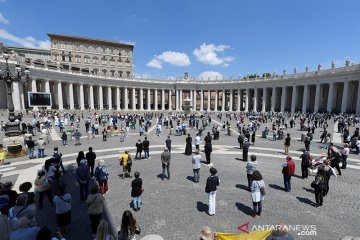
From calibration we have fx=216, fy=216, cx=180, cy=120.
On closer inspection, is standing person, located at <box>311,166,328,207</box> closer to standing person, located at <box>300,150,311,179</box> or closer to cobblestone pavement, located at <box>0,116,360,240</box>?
cobblestone pavement, located at <box>0,116,360,240</box>

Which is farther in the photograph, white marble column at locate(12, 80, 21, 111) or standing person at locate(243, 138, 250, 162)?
white marble column at locate(12, 80, 21, 111)

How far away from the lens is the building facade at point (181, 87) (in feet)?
161

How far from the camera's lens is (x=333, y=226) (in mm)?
6387

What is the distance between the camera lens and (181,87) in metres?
81.2

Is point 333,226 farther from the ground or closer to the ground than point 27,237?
closer to the ground

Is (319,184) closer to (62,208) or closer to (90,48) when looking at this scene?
(62,208)

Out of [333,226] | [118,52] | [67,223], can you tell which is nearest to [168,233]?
[67,223]

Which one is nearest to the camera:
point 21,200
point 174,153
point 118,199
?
point 21,200

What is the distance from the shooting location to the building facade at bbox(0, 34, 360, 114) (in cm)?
4919

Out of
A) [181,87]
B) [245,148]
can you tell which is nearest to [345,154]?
[245,148]

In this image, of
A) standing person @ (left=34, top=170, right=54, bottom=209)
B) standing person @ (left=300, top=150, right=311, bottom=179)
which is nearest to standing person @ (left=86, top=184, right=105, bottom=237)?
standing person @ (left=34, top=170, right=54, bottom=209)

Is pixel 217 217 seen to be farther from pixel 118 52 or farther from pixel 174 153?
pixel 118 52

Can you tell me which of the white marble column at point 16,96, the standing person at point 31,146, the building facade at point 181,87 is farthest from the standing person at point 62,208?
the building facade at point 181,87

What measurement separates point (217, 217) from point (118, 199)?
147 inches
